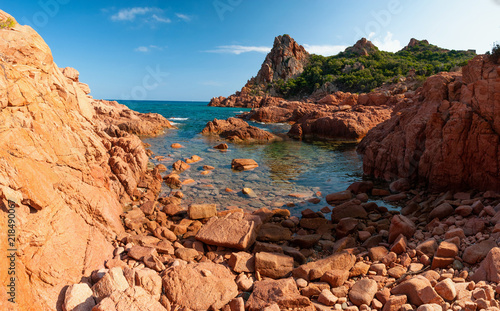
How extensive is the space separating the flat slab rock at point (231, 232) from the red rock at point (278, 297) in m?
1.84

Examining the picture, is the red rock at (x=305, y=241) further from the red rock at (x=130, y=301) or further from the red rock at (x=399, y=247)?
the red rock at (x=130, y=301)

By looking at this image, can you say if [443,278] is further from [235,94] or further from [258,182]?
[235,94]

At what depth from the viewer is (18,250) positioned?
14.3 ft

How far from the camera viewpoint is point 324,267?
17.2ft

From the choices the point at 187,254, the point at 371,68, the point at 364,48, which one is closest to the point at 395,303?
the point at 187,254

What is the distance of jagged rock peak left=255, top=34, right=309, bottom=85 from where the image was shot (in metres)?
102

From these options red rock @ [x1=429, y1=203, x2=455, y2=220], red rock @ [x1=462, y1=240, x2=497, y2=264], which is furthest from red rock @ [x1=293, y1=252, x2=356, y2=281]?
red rock @ [x1=429, y1=203, x2=455, y2=220]

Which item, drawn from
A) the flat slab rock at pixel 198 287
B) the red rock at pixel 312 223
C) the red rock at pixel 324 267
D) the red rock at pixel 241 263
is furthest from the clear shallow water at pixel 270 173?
the flat slab rock at pixel 198 287

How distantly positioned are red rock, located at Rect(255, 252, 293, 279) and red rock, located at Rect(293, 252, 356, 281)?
0.91ft

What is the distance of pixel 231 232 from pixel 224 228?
24cm

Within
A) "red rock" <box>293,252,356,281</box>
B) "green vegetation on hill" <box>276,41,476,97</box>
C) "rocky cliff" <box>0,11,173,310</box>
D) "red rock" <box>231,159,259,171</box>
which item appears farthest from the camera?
"green vegetation on hill" <box>276,41,476,97</box>

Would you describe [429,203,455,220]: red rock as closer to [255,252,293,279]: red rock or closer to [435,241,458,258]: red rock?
[435,241,458,258]: red rock

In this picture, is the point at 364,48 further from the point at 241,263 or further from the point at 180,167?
the point at 241,263

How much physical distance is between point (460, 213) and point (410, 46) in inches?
4312
